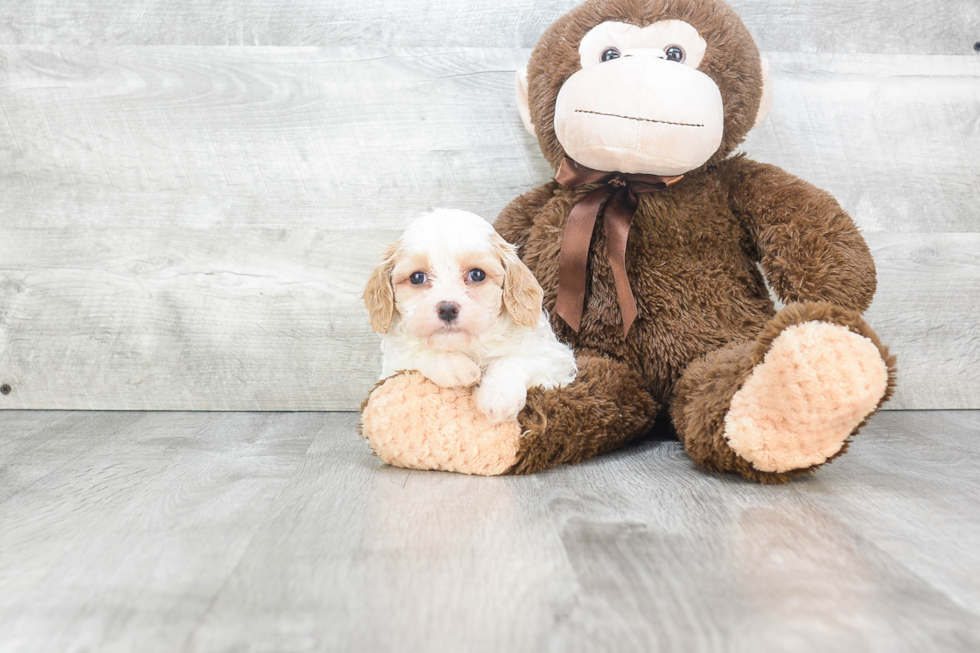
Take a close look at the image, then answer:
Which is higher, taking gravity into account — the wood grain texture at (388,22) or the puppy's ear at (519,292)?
the wood grain texture at (388,22)

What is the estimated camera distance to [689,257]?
1.16 metres

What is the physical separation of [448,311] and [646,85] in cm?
43

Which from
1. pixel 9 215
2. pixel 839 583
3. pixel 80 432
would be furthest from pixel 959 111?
pixel 9 215

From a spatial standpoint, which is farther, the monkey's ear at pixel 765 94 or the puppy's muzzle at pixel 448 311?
the monkey's ear at pixel 765 94

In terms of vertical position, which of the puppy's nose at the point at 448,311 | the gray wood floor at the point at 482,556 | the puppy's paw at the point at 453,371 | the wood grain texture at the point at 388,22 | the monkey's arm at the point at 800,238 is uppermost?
the wood grain texture at the point at 388,22

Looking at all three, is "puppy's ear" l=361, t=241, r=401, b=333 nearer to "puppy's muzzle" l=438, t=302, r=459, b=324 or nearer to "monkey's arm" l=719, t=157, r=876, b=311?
"puppy's muzzle" l=438, t=302, r=459, b=324

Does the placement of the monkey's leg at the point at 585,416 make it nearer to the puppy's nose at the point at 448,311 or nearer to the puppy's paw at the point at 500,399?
the puppy's paw at the point at 500,399

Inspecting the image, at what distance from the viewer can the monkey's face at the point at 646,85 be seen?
105cm

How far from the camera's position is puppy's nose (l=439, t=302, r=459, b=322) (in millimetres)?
941

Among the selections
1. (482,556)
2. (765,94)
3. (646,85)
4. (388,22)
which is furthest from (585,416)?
(388,22)

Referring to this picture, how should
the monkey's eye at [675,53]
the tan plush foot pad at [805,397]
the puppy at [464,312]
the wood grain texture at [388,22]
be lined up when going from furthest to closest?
the wood grain texture at [388,22]
the monkey's eye at [675,53]
the puppy at [464,312]
the tan plush foot pad at [805,397]

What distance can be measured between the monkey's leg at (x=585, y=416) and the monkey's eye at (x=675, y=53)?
46cm

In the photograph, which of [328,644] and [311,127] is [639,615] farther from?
[311,127]

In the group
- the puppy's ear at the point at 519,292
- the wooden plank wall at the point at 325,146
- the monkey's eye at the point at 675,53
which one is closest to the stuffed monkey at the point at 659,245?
the monkey's eye at the point at 675,53
